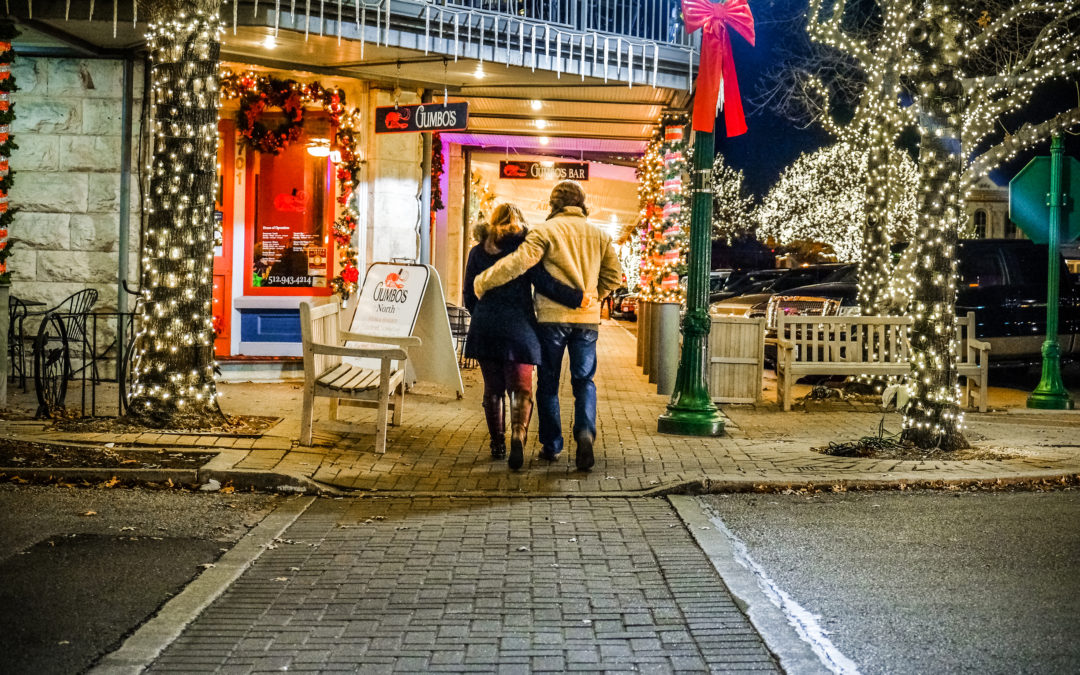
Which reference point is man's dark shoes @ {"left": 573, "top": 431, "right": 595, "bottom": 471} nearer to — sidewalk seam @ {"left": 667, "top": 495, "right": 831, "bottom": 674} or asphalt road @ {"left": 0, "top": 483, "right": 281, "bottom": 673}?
sidewalk seam @ {"left": 667, "top": 495, "right": 831, "bottom": 674}

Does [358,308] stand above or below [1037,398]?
above

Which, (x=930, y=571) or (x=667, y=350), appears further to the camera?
(x=667, y=350)

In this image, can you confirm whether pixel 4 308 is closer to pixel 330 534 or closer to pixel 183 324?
pixel 183 324

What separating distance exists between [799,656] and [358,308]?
655 cm

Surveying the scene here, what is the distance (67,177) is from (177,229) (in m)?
4.26

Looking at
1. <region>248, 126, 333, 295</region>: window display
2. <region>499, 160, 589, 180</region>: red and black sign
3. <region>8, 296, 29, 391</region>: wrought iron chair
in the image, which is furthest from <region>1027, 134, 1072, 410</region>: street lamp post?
<region>8, 296, 29, 391</region>: wrought iron chair

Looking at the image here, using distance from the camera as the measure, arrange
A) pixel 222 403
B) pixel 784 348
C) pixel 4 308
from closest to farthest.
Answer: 1. pixel 4 308
2. pixel 222 403
3. pixel 784 348

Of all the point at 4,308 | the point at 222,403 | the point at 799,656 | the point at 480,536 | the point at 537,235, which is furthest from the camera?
the point at 222,403

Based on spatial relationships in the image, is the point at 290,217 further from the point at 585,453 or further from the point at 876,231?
the point at 585,453

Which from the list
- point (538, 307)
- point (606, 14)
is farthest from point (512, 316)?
point (606, 14)

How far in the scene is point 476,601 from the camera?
15.6 feet

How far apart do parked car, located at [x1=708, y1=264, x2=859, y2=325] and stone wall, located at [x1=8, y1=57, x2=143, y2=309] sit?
806 cm

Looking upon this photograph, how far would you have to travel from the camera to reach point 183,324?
866 cm

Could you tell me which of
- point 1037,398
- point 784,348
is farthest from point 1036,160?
point 784,348
